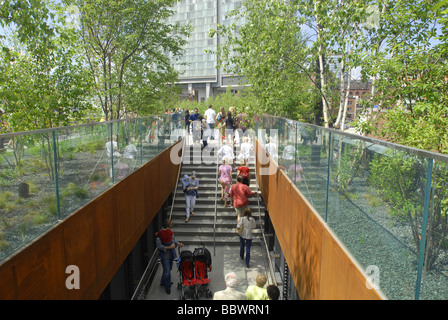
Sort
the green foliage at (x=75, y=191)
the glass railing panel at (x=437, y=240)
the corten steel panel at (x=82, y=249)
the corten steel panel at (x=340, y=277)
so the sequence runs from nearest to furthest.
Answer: the glass railing panel at (x=437, y=240) → the corten steel panel at (x=340, y=277) → the corten steel panel at (x=82, y=249) → the green foliage at (x=75, y=191)

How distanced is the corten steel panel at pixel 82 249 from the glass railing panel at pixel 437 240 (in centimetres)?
399

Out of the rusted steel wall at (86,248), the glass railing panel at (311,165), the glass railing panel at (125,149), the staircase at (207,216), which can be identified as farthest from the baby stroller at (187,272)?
the glass railing panel at (311,165)

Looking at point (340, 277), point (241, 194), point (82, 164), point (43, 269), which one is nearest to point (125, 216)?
point (82, 164)

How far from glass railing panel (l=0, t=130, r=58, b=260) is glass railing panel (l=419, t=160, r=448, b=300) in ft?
11.5

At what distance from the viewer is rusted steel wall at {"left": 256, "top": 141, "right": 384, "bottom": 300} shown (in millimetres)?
3303

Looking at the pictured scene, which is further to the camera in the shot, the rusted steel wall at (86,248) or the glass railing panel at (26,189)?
the rusted steel wall at (86,248)

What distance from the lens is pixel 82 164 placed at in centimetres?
538

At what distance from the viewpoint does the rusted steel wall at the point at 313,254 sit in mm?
3303

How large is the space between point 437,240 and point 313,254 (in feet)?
9.16

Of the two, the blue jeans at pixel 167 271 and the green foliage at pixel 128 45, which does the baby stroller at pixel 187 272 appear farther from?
the green foliage at pixel 128 45

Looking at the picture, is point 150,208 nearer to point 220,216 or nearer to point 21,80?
point 220,216

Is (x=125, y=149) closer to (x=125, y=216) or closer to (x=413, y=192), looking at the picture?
(x=125, y=216)

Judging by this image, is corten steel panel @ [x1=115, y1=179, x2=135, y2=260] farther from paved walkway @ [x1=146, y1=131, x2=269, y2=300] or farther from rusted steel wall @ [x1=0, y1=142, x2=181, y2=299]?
paved walkway @ [x1=146, y1=131, x2=269, y2=300]

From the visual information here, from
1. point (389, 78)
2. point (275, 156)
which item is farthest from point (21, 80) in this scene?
point (389, 78)
